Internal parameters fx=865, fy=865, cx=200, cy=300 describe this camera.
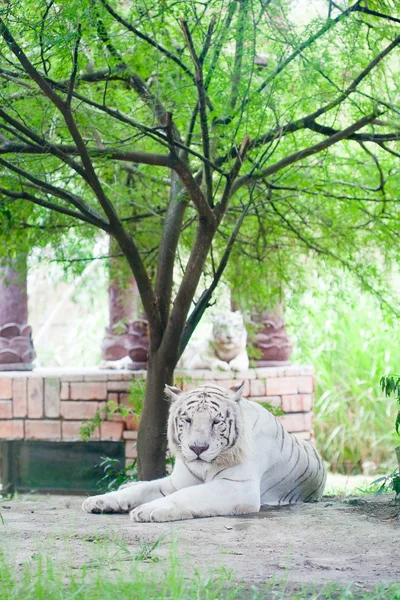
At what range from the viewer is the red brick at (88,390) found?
8.80 m

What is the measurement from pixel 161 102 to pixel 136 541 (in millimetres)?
2745

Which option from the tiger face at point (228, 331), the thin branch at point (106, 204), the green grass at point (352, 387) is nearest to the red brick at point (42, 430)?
the tiger face at point (228, 331)

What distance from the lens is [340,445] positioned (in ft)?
37.8

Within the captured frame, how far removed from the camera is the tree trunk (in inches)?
226

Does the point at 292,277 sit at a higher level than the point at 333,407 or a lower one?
higher

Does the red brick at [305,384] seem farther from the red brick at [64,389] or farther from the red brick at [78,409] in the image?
the red brick at [64,389]

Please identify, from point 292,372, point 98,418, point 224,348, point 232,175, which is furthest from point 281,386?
point 232,175

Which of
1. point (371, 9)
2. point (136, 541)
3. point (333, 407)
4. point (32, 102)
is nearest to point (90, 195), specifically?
point (32, 102)

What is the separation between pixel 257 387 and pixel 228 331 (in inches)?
28.5

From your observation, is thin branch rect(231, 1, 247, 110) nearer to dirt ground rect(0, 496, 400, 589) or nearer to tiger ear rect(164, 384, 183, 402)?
tiger ear rect(164, 384, 183, 402)

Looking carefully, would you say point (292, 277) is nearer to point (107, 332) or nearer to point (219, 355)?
point (219, 355)

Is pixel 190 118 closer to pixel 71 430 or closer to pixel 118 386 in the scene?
pixel 118 386

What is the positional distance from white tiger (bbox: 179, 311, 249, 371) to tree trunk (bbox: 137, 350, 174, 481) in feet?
9.24

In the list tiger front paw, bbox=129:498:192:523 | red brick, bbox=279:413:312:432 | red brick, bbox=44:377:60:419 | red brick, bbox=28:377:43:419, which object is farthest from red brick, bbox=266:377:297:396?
tiger front paw, bbox=129:498:192:523
